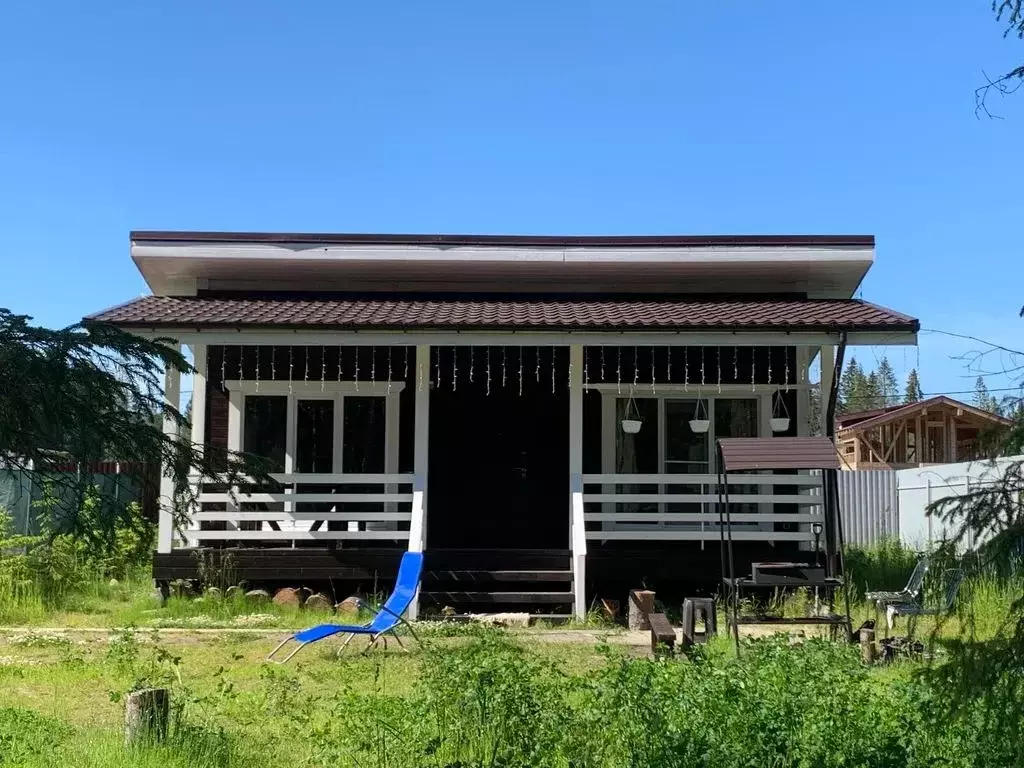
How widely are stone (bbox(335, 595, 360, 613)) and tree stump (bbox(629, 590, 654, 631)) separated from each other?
122 inches

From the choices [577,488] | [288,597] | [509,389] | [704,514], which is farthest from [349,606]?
[704,514]

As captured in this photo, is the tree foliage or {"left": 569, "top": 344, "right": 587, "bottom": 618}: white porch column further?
{"left": 569, "top": 344, "right": 587, "bottom": 618}: white porch column

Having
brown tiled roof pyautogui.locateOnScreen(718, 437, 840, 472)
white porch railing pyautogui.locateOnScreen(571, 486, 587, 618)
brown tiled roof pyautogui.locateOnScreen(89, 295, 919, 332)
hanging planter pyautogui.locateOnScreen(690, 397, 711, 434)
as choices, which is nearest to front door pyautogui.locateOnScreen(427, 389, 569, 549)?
Result: brown tiled roof pyautogui.locateOnScreen(89, 295, 919, 332)

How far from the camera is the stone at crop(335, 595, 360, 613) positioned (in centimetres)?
1061

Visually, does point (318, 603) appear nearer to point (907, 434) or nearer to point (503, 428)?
point (503, 428)

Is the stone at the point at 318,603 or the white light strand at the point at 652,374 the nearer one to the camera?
the stone at the point at 318,603

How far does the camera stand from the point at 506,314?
11.5m

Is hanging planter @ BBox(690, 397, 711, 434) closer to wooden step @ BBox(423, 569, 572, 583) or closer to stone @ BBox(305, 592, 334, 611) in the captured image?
wooden step @ BBox(423, 569, 572, 583)

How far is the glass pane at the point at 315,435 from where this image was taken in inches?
504

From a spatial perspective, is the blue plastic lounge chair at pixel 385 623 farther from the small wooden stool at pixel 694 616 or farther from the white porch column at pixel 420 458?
the small wooden stool at pixel 694 616

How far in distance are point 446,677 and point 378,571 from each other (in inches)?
243

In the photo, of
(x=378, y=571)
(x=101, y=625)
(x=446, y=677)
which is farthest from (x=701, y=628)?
(x=101, y=625)

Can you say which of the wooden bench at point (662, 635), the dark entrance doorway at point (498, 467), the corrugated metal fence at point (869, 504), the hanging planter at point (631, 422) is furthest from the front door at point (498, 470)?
the corrugated metal fence at point (869, 504)

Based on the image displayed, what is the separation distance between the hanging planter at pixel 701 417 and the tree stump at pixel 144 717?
344 inches
